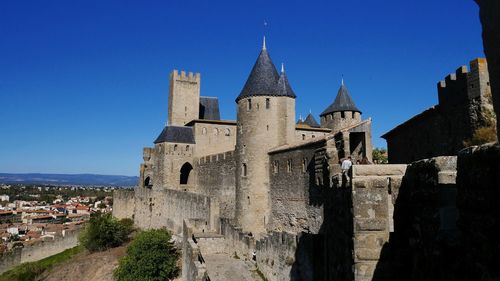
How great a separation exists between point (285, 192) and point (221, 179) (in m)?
8.11

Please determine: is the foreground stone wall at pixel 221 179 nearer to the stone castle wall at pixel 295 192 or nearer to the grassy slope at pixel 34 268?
the stone castle wall at pixel 295 192

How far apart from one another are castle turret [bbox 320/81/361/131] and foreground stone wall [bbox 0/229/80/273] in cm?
2854

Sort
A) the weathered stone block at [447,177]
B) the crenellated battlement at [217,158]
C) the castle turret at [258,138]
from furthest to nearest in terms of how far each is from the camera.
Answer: the crenellated battlement at [217,158] → the castle turret at [258,138] → the weathered stone block at [447,177]

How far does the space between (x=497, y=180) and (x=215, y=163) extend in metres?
27.8

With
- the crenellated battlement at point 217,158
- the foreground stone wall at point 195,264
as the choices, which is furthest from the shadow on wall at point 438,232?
the crenellated battlement at point 217,158

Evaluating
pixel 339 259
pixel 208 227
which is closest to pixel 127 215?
pixel 208 227

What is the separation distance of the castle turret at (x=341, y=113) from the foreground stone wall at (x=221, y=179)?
12.6 m

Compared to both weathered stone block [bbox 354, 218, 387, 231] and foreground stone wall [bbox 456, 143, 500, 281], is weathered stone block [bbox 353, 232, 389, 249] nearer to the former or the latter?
weathered stone block [bbox 354, 218, 387, 231]

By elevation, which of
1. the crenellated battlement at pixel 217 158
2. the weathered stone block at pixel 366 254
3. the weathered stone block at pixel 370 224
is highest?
A: the crenellated battlement at pixel 217 158

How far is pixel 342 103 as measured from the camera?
3891 cm

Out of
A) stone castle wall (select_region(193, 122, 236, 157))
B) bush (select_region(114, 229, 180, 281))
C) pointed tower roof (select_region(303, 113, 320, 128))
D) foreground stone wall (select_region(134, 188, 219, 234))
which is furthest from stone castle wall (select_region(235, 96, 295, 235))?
pointed tower roof (select_region(303, 113, 320, 128))

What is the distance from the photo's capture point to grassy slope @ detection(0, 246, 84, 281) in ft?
120

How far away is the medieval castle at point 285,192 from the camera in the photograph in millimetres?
4004

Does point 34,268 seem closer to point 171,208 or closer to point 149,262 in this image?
point 171,208
